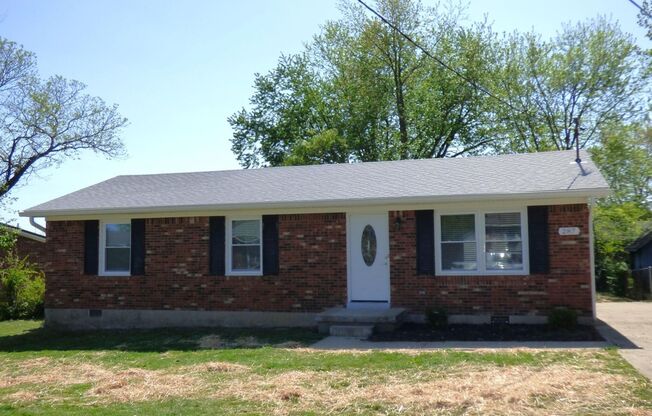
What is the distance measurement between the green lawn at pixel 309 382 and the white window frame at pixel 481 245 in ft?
10.2

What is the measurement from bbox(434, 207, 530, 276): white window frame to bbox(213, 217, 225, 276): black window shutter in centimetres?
496

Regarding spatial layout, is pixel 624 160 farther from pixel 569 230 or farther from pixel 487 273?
pixel 487 273

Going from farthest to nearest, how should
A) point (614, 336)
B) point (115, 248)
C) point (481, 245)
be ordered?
1. point (115, 248)
2. point (481, 245)
3. point (614, 336)

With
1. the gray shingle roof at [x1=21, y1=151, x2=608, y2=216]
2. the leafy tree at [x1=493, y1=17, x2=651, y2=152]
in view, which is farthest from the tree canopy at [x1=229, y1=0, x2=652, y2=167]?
the gray shingle roof at [x1=21, y1=151, x2=608, y2=216]

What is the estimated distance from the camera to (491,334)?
1179cm

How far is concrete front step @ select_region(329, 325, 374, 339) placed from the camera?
1210 centimetres

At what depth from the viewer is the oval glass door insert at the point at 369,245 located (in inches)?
546

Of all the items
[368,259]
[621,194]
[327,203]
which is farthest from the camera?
[621,194]

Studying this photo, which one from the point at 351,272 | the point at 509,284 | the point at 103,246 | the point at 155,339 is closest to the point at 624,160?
the point at 509,284

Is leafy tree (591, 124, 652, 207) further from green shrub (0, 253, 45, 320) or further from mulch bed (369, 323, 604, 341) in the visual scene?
green shrub (0, 253, 45, 320)

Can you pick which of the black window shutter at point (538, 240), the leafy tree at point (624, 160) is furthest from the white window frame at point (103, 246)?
the leafy tree at point (624, 160)

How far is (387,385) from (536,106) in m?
26.8

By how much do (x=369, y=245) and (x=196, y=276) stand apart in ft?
13.7

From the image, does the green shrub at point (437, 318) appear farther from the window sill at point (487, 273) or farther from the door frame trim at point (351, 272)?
the door frame trim at point (351, 272)
